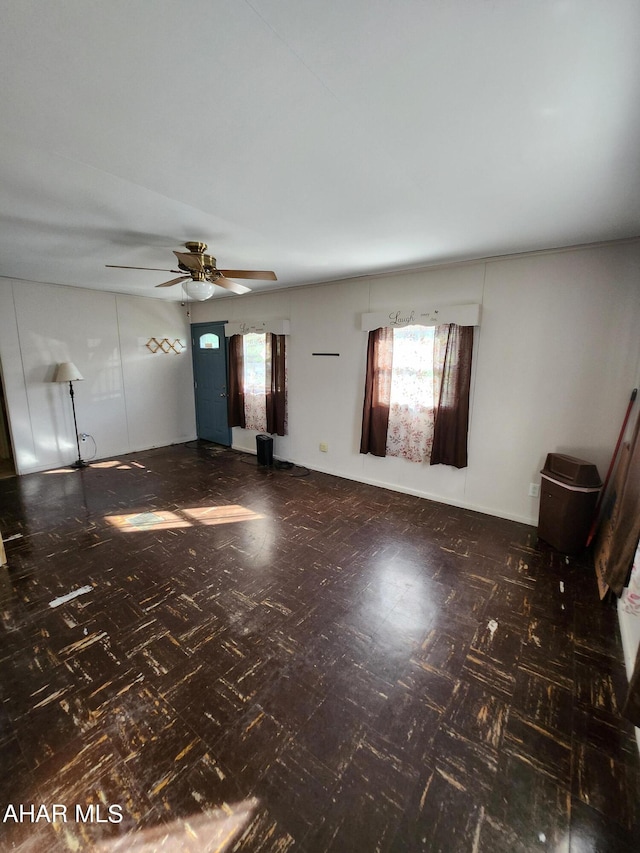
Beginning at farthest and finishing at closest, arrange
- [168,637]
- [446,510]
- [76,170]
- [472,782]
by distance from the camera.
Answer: [446,510] < [168,637] < [76,170] < [472,782]

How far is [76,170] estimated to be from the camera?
5.59 feet

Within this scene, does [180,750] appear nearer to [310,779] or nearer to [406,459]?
[310,779]

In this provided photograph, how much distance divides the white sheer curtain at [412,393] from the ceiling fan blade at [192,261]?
212 cm

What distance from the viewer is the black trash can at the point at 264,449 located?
5.02 meters

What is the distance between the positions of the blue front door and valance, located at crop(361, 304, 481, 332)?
2.74 metres

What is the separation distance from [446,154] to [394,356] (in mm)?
2371

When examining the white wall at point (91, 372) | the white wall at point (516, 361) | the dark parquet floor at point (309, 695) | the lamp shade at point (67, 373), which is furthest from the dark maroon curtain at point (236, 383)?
the dark parquet floor at point (309, 695)

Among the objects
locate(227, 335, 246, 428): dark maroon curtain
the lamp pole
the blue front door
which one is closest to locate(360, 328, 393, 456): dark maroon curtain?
locate(227, 335, 246, 428): dark maroon curtain

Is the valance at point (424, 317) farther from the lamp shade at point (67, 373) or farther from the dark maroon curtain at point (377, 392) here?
the lamp shade at point (67, 373)

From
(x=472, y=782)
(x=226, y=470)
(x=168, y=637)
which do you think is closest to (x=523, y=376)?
(x=472, y=782)

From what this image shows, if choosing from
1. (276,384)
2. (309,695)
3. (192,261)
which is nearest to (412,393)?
(276,384)

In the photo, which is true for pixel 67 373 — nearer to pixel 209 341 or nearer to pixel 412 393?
pixel 209 341

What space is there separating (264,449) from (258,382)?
1.07m

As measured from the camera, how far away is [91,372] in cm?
511
